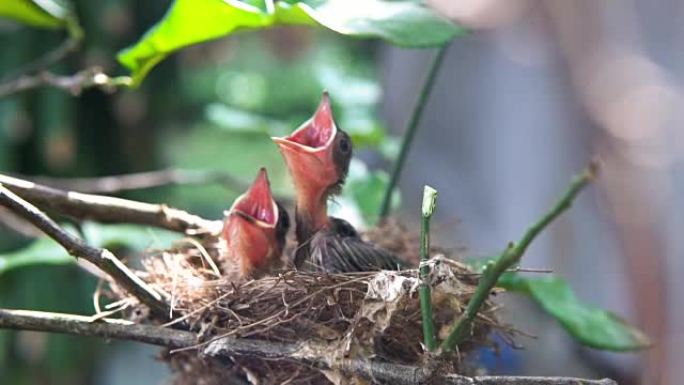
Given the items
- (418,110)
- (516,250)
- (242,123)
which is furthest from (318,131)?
(242,123)

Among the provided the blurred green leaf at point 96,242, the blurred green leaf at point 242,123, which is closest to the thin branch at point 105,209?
the blurred green leaf at point 96,242

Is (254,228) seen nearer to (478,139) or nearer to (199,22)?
(199,22)

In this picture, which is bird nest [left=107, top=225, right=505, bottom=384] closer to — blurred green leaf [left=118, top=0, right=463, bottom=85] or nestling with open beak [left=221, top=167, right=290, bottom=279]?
nestling with open beak [left=221, top=167, right=290, bottom=279]

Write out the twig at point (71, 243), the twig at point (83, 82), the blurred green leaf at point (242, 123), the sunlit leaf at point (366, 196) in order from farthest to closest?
the blurred green leaf at point (242, 123)
the sunlit leaf at point (366, 196)
the twig at point (83, 82)
the twig at point (71, 243)

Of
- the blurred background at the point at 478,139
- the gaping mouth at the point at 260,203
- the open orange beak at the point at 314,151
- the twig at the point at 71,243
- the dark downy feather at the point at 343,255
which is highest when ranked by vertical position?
the twig at the point at 71,243

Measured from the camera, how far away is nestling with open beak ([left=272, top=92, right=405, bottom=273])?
1.93 ft

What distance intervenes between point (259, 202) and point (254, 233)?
4 cm

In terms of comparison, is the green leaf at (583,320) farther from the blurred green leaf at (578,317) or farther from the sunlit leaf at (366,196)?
the sunlit leaf at (366,196)

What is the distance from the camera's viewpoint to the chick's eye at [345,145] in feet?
2.01

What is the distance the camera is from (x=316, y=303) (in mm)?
503

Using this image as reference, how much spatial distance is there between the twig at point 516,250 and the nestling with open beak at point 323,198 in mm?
210

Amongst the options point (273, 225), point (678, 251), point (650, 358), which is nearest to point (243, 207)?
point (273, 225)

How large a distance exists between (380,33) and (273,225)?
163 mm

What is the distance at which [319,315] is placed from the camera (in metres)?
0.50
